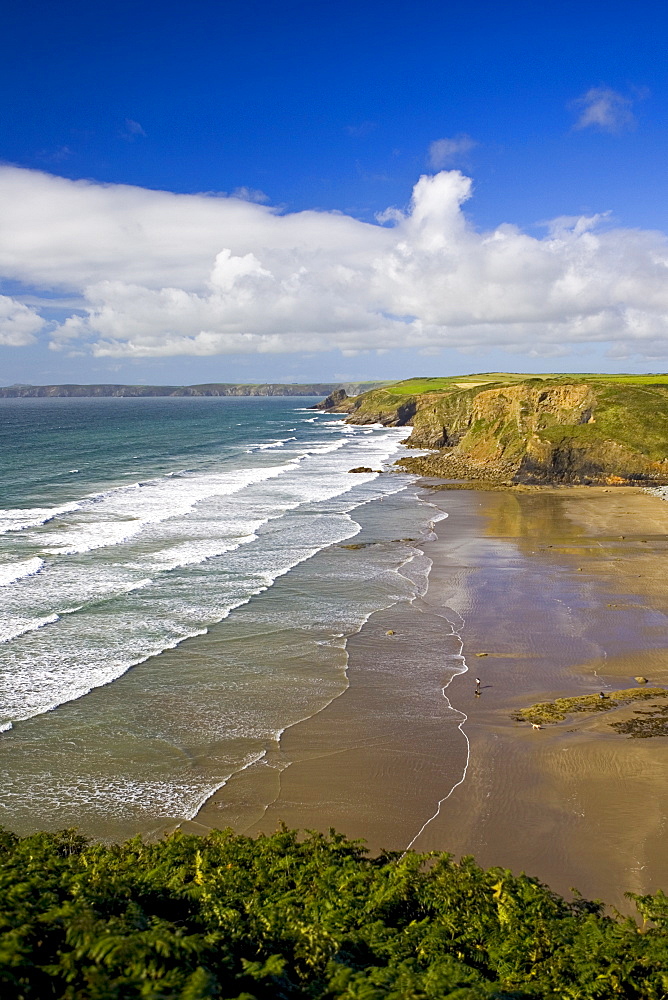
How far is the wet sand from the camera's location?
542 inches

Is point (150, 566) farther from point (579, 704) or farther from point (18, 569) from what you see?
point (579, 704)

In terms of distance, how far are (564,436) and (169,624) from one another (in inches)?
1866

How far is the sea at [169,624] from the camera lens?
16.2 m

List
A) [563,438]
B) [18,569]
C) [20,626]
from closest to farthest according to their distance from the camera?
[20,626], [18,569], [563,438]

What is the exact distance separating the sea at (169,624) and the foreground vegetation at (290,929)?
5.19m

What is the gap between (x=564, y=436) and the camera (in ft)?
210

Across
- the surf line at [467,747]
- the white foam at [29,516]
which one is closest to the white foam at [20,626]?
the surf line at [467,747]

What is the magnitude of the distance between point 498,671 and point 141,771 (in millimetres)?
11103

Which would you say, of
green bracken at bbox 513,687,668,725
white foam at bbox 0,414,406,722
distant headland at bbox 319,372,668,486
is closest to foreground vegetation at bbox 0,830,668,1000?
green bracken at bbox 513,687,668,725

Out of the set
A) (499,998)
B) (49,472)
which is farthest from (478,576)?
(49,472)

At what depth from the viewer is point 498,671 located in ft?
72.7

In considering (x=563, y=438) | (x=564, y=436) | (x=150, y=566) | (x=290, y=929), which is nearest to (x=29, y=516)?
(x=150, y=566)

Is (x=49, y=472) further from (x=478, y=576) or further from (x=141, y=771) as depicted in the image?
(x=141, y=771)

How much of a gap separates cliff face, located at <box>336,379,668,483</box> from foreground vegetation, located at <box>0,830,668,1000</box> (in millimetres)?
55075
